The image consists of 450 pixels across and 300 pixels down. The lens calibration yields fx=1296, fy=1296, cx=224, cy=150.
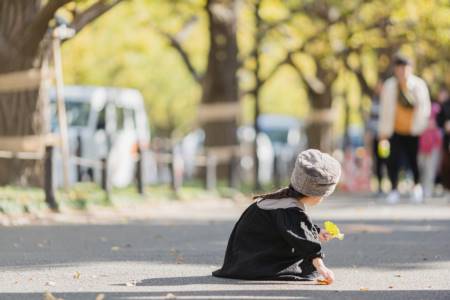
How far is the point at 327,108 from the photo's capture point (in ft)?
120

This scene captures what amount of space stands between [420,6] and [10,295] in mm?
24610

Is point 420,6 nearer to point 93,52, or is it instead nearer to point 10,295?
point 93,52

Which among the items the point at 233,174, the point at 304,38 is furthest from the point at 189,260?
the point at 304,38

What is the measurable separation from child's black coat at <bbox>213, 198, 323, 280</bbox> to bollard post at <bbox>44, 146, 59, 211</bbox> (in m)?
7.28

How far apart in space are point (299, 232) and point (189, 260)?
6.35 ft

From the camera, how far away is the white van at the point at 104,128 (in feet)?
92.1

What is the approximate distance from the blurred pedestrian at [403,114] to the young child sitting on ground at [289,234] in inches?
393

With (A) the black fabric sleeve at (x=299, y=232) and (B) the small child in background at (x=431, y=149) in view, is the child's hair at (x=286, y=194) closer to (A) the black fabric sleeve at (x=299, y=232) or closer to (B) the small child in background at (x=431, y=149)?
(A) the black fabric sleeve at (x=299, y=232)

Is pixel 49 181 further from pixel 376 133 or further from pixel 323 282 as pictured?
pixel 376 133

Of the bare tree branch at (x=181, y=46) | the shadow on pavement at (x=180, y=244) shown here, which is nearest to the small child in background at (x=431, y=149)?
the shadow on pavement at (x=180, y=244)

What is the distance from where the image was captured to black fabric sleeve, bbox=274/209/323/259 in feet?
25.4

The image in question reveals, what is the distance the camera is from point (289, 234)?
778 centimetres

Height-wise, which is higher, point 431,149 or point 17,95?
point 17,95

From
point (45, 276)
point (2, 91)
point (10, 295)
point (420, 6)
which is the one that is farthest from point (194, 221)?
point (420, 6)
